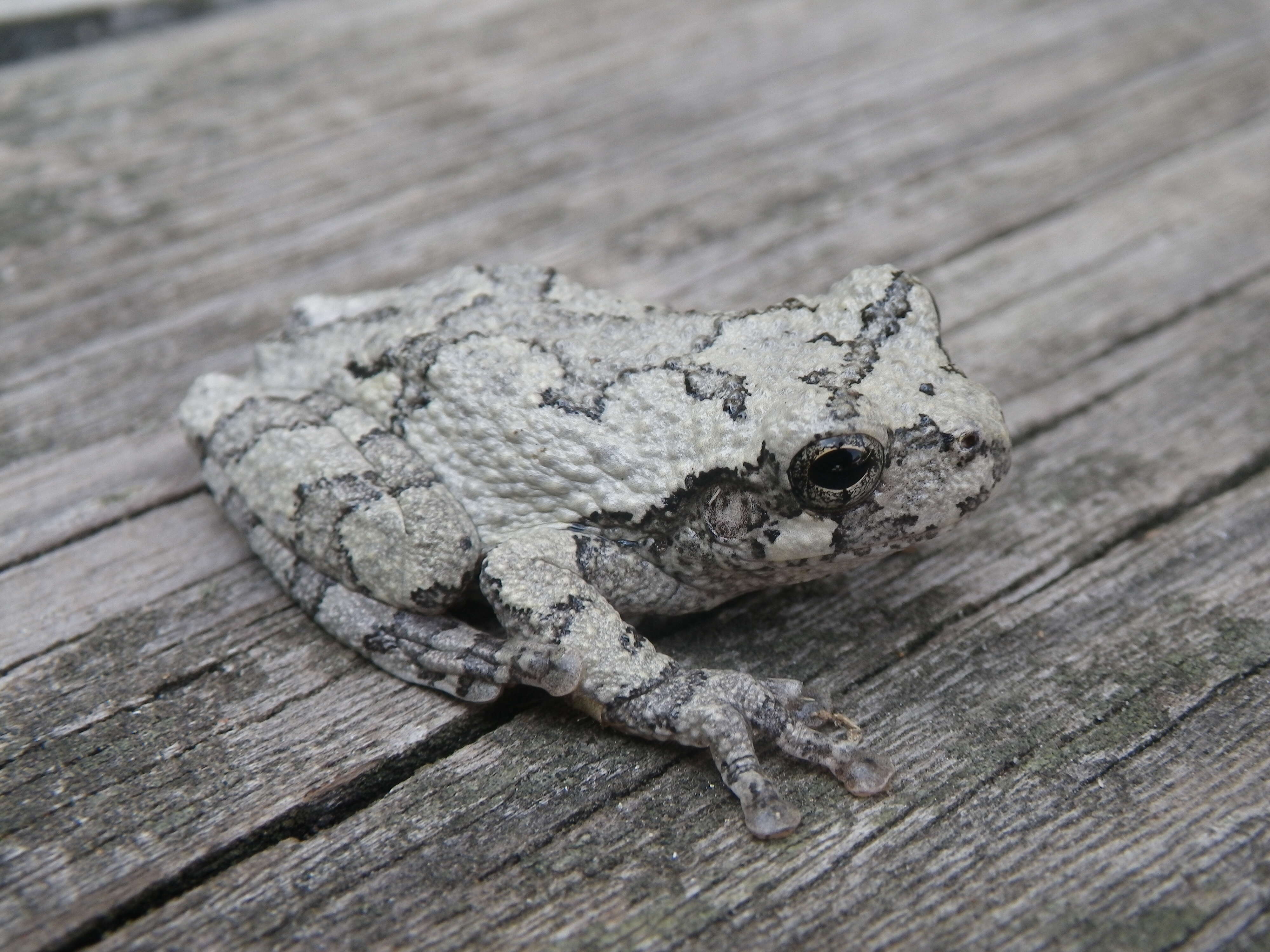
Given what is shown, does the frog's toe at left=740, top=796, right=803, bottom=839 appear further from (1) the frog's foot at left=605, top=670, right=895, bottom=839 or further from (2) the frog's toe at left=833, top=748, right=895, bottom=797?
(2) the frog's toe at left=833, top=748, right=895, bottom=797

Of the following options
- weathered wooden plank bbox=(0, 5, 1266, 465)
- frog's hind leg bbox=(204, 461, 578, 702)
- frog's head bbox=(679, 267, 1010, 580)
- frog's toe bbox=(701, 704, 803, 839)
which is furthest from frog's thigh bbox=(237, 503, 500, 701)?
weathered wooden plank bbox=(0, 5, 1266, 465)

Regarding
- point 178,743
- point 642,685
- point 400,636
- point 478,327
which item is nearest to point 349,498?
point 400,636

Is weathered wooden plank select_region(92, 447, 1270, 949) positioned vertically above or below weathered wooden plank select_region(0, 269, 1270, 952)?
below

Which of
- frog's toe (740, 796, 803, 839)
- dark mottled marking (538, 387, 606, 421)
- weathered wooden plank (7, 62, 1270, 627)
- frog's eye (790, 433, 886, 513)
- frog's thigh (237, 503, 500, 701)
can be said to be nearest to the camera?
frog's toe (740, 796, 803, 839)

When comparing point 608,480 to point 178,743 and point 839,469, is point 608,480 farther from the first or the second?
point 178,743

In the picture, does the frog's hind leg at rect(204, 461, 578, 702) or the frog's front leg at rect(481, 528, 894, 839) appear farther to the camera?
the frog's hind leg at rect(204, 461, 578, 702)

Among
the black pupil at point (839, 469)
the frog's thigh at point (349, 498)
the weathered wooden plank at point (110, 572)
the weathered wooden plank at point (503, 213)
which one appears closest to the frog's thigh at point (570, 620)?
the frog's thigh at point (349, 498)

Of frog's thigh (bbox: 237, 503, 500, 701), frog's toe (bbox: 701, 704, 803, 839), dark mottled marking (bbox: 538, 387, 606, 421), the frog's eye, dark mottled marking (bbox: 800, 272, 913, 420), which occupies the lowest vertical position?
frog's toe (bbox: 701, 704, 803, 839)
